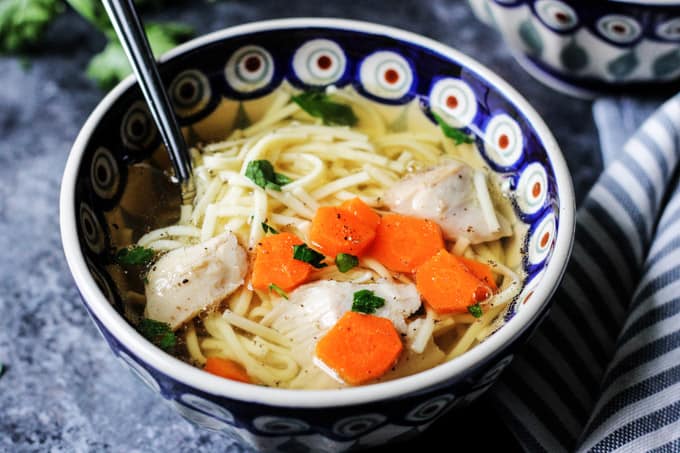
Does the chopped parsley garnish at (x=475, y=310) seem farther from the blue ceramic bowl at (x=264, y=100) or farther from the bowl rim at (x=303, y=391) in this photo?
the bowl rim at (x=303, y=391)

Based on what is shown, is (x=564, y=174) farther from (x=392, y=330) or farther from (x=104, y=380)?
(x=104, y=380)

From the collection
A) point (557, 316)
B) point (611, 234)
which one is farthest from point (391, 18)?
point (557, 316)

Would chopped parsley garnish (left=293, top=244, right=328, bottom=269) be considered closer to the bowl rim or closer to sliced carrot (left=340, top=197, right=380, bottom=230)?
sliced carrot (left=340, top=197, right=380, bottom=230)

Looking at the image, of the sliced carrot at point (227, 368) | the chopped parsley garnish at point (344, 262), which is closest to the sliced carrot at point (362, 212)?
the chopped parsley garnish at point (344, 262)

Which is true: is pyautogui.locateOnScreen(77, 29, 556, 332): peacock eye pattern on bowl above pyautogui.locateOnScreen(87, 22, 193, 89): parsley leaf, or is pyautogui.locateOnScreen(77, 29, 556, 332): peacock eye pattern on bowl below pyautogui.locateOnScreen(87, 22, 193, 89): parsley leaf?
above

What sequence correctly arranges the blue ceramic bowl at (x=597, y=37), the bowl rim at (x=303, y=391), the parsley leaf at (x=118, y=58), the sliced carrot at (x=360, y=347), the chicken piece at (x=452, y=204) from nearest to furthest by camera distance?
1. the bowl rim at (x=303, y=391)
2. the sliced carrot at (x=360, y=347)
3. the chicken piece at (x=452, y=204)
4. the blue ceramic bowl at (x=597, y=37)
5. the parsley leaf at (x=118, y=58)

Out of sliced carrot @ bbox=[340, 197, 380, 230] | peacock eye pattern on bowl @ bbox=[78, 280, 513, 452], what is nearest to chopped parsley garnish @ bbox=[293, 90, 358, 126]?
sliced carrot @ bbox=[340, 197, 380, 230]

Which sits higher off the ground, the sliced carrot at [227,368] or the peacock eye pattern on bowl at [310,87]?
the peacock eye pattern on bowl at [310,87]
